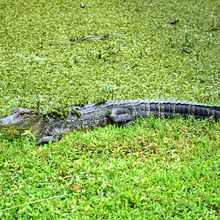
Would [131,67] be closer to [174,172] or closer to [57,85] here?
[57,85]

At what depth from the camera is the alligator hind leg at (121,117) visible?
504 centimetres

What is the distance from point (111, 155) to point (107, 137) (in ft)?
1.16

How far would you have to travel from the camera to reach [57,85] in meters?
6.02

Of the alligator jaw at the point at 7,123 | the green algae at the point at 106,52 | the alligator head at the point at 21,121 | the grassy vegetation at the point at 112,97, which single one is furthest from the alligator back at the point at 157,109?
the alligator jaw at the point at 7,123

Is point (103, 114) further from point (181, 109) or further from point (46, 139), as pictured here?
point (181, 109)

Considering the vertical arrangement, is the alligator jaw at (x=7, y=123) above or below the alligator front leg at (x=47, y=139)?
above

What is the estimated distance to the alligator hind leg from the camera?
16.5ft

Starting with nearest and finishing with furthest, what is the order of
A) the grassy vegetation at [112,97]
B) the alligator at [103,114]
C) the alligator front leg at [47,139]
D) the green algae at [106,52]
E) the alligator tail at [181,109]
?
the grassy vegetation at [112,97]
the alligator front leg at [47,139]
the alligator at [103,114]
the alligator tail at [181,109]
the green algae at [106,52]

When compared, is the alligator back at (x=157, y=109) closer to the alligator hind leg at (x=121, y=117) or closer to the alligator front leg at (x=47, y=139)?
the alligator hind leg at (x=121, y=117)

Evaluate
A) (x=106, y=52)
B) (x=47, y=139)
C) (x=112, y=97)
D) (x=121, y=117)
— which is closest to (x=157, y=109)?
(x=121, y=117)

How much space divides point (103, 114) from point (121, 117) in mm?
278

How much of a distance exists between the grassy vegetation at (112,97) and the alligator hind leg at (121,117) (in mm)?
190

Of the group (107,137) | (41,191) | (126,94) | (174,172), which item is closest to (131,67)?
(126,94)

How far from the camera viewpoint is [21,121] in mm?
4664
